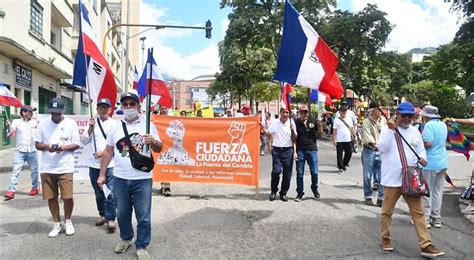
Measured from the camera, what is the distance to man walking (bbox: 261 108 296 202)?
788cm

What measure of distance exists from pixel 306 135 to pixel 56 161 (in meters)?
4.42

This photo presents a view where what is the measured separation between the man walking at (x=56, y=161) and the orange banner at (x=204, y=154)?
261 centimetres

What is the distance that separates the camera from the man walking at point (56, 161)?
18.2ft

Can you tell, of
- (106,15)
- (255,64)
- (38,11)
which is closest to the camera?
(38,11)

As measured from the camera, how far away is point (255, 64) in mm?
45125

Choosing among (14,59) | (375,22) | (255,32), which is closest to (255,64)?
(255,32)

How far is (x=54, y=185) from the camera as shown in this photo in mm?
5625

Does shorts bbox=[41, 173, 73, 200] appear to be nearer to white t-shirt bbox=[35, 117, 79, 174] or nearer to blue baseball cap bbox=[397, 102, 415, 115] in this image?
white t-shirt bbox=[35, 117, 79, 174]

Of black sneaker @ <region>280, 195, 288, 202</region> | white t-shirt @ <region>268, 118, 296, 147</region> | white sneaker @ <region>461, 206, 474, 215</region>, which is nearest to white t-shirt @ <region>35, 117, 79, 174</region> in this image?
white t-shirt @ <region>268, 118, 296, 147</region>

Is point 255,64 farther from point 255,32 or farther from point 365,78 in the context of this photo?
point 255,32

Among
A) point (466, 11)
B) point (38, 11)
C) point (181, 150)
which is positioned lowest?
point (181, 150)

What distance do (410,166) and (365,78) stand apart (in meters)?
38.5

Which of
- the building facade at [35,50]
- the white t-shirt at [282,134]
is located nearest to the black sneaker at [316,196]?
the white t-shirt at [282,134]

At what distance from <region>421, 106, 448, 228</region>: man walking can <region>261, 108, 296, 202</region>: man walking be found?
7.90 ft
